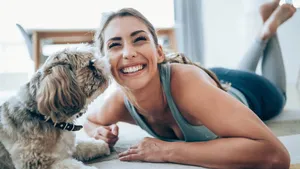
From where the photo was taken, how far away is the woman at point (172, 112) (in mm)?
1204

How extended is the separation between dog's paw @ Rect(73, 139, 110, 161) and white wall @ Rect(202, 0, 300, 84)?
2.72 meters

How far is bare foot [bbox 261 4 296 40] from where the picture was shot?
267cm

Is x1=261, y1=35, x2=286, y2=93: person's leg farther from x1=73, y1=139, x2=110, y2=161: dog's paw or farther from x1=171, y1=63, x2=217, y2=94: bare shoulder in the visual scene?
x1=73, y1=139, x2=110, y2=161: dog's paw

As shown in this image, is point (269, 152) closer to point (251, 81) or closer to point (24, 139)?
point (24, 139)

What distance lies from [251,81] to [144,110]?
1059mm

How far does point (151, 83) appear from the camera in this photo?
4.72 ft

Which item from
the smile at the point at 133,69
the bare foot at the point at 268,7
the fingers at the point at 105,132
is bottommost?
the fingers at the point at 105,132

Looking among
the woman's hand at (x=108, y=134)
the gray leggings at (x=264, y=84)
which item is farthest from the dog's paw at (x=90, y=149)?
the gray leggings at (x=264, y=84)

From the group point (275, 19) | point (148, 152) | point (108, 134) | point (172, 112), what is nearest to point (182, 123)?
point (172, 112)

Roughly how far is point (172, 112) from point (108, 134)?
42cm

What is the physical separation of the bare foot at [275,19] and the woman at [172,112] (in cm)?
125

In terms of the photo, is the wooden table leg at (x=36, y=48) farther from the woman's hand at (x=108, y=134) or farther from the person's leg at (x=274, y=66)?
the person's leg at (x=274, y=66)

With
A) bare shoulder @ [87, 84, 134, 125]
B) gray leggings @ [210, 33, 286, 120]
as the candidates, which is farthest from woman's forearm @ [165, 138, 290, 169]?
gray leggings @ [210, 33, 286, 120]

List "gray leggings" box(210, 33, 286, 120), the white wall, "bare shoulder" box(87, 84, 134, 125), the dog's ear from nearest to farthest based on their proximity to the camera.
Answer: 1. the dog's ear
2. "bare shoulder" box(87, 84, 134, 125)
3. "gray leggings" box(210, 33, 286, 120)
4. the white wall
